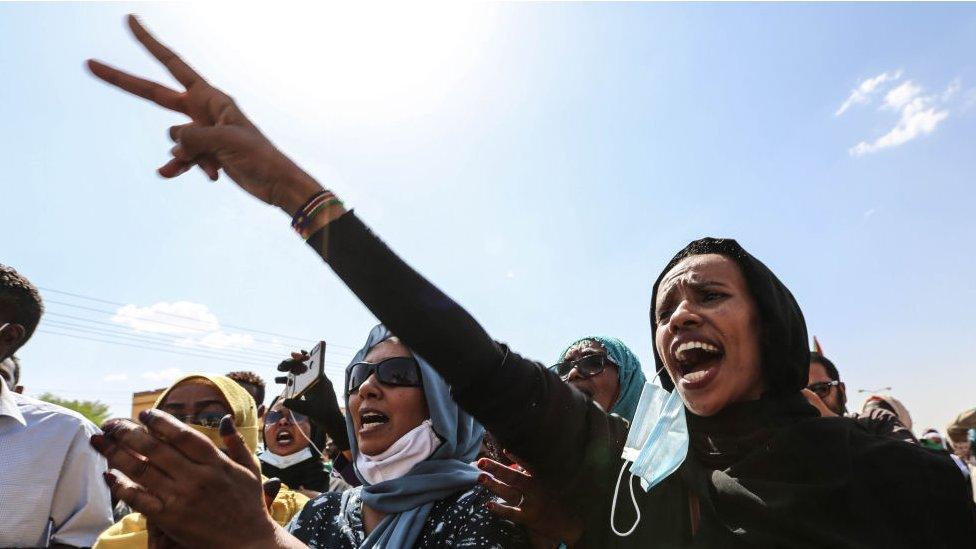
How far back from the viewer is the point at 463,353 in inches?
62.3

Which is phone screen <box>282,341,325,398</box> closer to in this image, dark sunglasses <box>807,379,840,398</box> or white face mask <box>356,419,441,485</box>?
white face mask <box>356,419,441,485</box>

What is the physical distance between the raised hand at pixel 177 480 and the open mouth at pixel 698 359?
1.36 m

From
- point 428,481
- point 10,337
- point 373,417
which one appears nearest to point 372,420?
point 373,417

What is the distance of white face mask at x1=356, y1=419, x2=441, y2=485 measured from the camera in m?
2.58

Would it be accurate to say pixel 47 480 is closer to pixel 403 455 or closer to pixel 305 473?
pixel 403 455

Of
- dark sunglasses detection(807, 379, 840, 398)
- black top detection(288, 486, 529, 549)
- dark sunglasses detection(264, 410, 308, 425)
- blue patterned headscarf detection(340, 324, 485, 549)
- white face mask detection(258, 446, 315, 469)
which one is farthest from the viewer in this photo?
dark sunglasses detection(264, 410, 308, 425)

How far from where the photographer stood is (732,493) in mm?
1673

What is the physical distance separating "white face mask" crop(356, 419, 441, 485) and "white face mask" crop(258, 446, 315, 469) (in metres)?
2.77

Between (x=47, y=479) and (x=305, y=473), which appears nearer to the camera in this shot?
(x=47, y=479)

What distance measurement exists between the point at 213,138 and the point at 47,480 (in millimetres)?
2521

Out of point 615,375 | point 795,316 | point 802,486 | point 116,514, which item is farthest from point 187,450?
point 116,514

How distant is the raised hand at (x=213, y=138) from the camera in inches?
66.1

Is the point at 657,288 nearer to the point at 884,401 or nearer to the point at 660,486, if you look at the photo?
the point at 660,486

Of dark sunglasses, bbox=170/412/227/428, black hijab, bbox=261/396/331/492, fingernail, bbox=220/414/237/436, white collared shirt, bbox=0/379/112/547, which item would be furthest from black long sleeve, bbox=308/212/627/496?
black hijab, bbox=261/396/331/492
